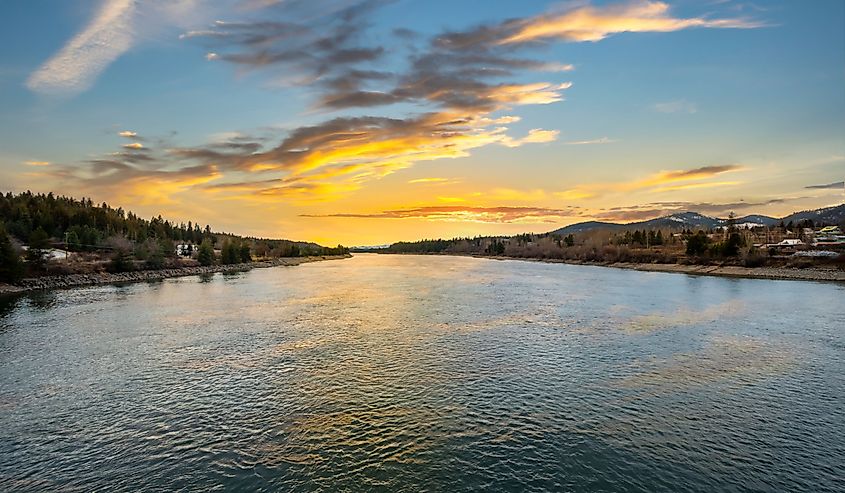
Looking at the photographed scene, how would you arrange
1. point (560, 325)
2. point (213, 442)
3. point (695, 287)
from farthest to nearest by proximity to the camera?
point (695, 287) → point (560, 325) → point (213, 442)

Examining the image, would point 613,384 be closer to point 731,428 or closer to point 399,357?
point 731,428

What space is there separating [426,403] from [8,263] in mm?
81847

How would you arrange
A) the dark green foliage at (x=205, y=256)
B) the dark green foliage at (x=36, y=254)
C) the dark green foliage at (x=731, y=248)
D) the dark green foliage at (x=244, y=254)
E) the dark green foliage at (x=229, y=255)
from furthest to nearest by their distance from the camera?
the dark green foliage at (x=244, y=254), the dark green foliage at (x=229, y=255), the dark green foliage at (x=205, y=256), the dark green foliage at (x=731, y=248), the dark green foliage at (x=36, y=254)

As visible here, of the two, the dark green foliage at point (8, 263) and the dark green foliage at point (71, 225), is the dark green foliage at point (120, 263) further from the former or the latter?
the dark green foliage at point (8, 263)

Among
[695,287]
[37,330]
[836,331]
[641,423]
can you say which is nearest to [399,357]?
[641,423]

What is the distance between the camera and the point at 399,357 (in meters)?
29.5

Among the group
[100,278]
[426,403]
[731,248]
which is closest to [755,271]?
[731,248]

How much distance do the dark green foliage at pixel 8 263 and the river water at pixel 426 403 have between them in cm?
3419

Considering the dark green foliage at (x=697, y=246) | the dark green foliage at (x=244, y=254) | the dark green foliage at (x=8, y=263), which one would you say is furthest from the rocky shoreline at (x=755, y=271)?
the dark green foliage at (x=8, y=263)

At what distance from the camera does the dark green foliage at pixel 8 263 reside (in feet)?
226

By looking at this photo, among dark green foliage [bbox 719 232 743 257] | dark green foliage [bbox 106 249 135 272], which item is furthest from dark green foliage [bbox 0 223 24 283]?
dark green foliage [bbox 719 232 743 257]

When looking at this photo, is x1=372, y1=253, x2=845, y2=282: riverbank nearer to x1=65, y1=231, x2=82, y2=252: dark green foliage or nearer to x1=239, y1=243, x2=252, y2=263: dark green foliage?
x1=239, y1=243, x2=252, y2=263: dark green foliage

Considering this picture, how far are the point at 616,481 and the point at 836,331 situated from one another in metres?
36.0

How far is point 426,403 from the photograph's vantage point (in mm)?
21141
